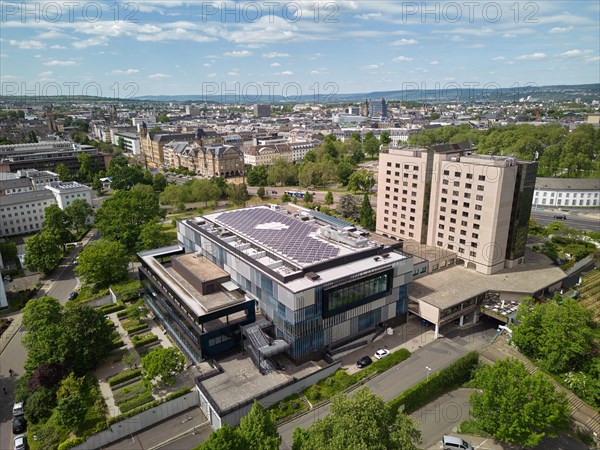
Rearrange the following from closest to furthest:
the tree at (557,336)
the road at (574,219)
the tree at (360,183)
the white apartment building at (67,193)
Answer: the tree at (557,336) → the road at (574,219) → the white apartment building at (67,193) → the tree at (360,183)

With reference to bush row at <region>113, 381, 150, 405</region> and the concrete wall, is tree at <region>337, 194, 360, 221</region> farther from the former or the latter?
bush row at <region>113, 381, 150, 405</region>

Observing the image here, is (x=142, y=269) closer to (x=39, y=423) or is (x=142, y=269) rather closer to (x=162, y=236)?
(x=162, y=236)

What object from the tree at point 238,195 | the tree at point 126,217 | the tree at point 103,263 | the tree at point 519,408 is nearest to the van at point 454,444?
the tree at point 519,408

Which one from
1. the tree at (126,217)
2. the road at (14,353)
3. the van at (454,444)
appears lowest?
the road at (14,353)

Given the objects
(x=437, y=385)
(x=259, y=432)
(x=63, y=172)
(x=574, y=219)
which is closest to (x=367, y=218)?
(x=437, y=385)

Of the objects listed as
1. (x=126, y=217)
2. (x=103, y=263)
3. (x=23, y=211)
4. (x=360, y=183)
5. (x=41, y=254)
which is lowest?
(x=41, y=254)

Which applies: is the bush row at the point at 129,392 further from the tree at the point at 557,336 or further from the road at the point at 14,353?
the tree at the point at 557,336

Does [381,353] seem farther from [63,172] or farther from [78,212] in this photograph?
[63,172]
